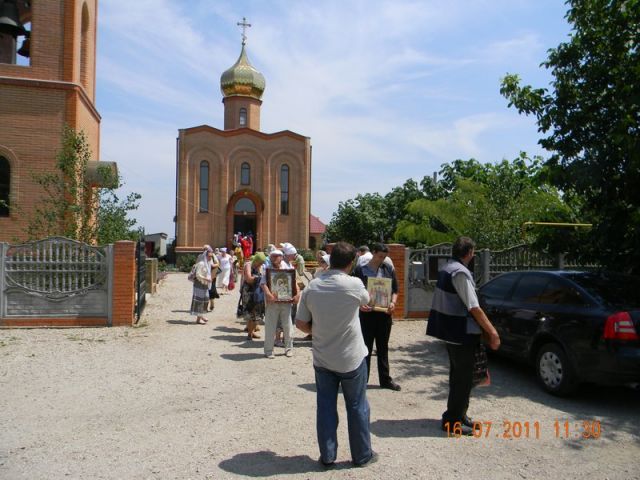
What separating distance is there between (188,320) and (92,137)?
848cm

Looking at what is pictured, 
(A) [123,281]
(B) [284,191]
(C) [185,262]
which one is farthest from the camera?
(B) [284,191]

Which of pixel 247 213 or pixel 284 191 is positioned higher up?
pixel 284 191

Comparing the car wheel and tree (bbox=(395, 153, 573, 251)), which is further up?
tree (bbox=(395, 153, 573, 251))

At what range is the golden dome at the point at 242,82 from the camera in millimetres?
40000

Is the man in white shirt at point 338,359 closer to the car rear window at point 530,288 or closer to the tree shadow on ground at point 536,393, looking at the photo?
the tree shadow on ground at point 536,393

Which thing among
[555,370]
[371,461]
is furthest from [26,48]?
[555,370]

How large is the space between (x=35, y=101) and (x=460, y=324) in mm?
14238

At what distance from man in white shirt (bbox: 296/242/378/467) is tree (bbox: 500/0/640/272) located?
536 cm

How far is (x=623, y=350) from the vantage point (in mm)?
5828

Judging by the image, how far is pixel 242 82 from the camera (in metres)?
39.9

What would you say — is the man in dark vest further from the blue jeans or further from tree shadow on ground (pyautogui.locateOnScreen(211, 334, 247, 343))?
tree shadow on ground (pyautogui.locateOnScreen(211, 334, 247, 343))

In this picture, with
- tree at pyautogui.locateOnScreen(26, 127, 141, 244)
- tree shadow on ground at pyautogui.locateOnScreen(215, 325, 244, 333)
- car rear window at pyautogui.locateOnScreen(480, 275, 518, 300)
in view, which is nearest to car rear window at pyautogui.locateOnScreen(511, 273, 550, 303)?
car rear window at pyautogui.locateOnScreen(480, 275, 518, 300)

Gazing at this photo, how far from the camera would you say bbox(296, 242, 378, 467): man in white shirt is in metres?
4.34

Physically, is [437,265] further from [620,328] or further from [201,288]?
[620,328]
